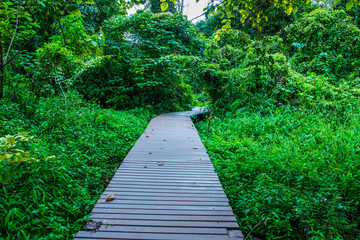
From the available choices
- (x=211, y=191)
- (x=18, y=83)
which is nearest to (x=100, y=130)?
(x=18, y=83)

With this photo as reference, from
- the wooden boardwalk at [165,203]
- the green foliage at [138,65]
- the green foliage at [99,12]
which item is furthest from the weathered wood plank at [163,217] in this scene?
the green foliage at [99,12]

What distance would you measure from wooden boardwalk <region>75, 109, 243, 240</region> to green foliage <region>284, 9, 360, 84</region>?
8235 mm

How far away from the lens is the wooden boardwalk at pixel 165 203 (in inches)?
71.2

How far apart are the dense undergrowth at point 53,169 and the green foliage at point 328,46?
28.4 feet

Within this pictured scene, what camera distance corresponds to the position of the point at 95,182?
10.2ft

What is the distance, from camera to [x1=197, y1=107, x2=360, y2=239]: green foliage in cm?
215

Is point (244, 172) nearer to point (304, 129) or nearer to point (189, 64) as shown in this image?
point (304, 129)

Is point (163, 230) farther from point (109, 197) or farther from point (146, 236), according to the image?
point (109, 197)

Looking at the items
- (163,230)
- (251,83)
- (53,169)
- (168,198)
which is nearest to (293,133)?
(251,83)

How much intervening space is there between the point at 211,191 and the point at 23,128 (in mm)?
3613

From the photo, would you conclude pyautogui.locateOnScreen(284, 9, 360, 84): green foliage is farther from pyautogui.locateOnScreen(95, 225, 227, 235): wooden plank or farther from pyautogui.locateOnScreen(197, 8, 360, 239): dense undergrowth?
pyautogui.locateOnScreen(95, 225, 227, 235): wooden plank

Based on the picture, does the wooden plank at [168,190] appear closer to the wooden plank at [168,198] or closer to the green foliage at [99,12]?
the wooden plank at [168,198]

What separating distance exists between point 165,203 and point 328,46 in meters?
10.4

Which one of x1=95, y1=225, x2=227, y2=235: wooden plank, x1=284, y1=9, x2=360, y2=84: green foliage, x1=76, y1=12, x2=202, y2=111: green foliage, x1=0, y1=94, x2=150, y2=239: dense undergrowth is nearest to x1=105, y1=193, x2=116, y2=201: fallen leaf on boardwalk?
x1=0, y1=94, x2=150, y2=239: dense undergrowth
